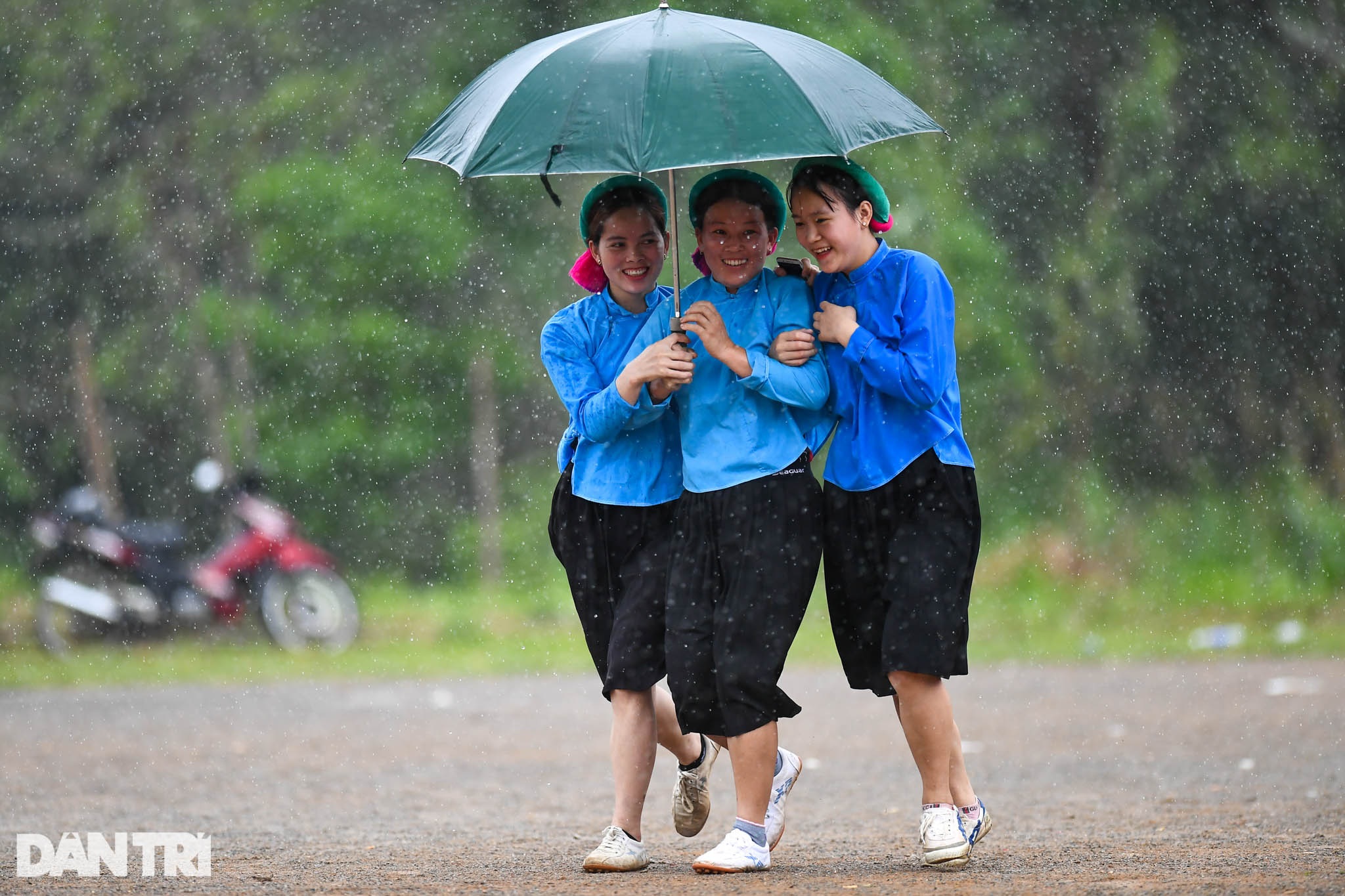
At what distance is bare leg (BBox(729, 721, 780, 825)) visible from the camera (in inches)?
174

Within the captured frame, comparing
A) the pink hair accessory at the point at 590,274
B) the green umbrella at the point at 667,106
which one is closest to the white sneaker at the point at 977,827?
the green umbrella at the point at 667,106

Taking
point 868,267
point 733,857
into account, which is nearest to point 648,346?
point 868,267

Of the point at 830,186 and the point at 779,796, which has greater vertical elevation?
the point at 830,186

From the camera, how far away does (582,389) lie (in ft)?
15.1

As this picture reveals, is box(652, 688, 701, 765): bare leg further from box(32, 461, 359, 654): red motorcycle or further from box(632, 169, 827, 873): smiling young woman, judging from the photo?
box(32, 461, 359, 654): red motorcycle

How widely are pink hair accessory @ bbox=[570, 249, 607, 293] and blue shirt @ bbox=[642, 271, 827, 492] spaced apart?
0.97 ft

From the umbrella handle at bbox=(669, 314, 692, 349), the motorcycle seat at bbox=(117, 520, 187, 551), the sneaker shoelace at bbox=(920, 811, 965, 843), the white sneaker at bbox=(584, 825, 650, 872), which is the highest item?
the umbrella handle at bbox=(669, 314, 692, 349)

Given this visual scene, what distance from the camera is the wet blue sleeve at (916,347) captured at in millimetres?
4340

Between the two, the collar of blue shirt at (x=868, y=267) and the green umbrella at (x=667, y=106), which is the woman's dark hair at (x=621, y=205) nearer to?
the green umbrella at (x=667, y=106)

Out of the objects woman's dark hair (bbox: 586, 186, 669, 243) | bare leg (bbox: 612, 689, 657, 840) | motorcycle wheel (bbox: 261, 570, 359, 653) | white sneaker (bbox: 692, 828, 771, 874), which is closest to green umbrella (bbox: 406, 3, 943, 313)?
woman's dark hair (bbox: 586, 186, 669, 243)

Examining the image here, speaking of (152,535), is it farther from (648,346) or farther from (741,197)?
(741,197)

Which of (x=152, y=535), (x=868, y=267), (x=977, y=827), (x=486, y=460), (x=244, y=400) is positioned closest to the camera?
(x=868, y=267)

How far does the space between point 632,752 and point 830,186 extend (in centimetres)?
160

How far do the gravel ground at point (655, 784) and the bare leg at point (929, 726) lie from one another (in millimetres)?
258
